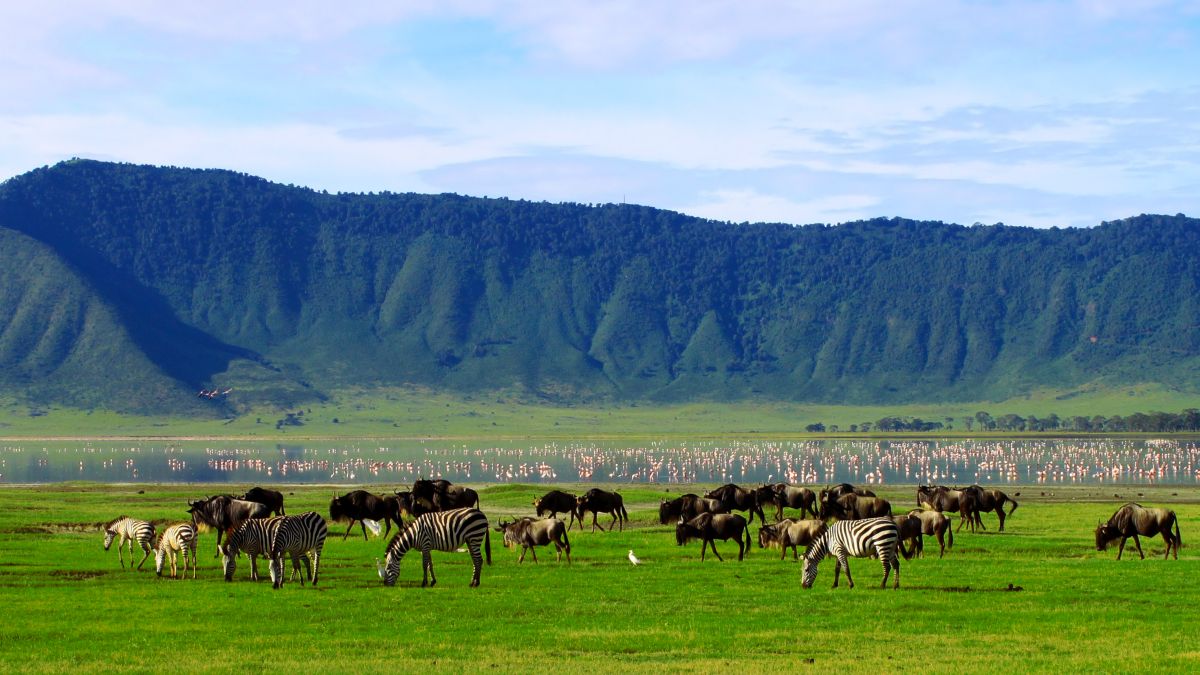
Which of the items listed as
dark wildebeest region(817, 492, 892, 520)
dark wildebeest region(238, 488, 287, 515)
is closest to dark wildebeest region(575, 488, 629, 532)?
dark wildebeest region(817, 492, 892, 520)

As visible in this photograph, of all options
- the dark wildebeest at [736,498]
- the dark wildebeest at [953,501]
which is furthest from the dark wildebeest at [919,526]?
the dark wildebeest at [736,498]

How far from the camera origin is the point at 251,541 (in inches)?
1169

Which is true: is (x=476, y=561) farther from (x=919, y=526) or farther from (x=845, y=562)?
(x=919, y=526)

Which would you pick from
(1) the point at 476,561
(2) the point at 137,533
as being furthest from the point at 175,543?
(1) the point at 476,561

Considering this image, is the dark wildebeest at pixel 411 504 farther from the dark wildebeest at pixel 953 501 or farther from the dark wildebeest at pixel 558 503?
the dark wildebeest at pixel 953 501

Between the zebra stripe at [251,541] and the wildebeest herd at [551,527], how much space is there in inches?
0.9

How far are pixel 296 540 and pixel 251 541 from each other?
1173 millimetres

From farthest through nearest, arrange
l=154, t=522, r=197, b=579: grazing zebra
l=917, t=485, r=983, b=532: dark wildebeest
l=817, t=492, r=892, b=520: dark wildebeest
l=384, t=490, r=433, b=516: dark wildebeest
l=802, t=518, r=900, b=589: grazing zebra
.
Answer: l=917, t=485, r=983, b=532: dark wildebeest < l=384, t=490, r=433, b=516: dark wildebeest < l=817, t=492, r=892, b=520: dark wildebeest < l=154, t=522, r=197, b=579: grazing zebra < l=802, t=518, r=900, b=589: grazing zebra

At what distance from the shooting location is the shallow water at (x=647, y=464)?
91375 millimetres

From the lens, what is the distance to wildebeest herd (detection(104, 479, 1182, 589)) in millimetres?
28734

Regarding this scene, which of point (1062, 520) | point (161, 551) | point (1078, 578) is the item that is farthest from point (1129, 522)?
point (161, 551)

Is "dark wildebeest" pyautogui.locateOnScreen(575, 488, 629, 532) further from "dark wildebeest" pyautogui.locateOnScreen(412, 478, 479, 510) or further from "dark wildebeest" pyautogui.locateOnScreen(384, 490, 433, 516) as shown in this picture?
"dark wildebeest" pyautogui.locateOnScreen(384, 490, 433, 516)

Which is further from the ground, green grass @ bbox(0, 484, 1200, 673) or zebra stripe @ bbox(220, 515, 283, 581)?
zebra stripe @ bbox(220, 515, 283, 581)

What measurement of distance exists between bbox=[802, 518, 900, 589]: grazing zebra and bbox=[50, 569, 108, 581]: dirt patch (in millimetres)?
14929
